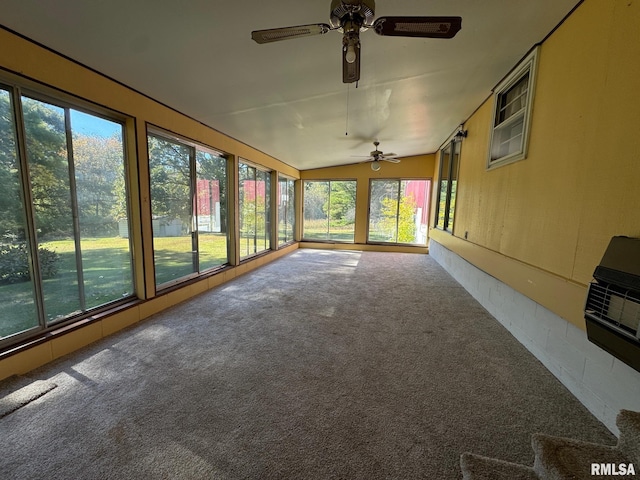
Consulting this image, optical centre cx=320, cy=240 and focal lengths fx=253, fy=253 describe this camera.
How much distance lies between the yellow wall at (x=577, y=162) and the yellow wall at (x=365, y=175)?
15.7 feet

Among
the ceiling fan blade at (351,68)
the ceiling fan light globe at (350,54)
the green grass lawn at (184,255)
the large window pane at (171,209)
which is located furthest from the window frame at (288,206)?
the ceiling fan light globe at (350,54)

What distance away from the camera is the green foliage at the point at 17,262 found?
2012mm

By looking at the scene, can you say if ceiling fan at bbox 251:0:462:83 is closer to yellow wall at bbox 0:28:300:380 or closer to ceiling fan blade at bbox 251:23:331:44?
ceiling fan blade at bbox 251:23:331:44

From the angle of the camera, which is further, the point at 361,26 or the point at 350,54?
the point at 350,54

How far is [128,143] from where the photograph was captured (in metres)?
2.92

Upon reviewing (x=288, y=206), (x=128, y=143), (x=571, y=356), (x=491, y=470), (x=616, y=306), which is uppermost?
(x=128, y=143)

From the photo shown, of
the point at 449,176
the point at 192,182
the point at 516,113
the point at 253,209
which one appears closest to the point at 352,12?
the point at 516,113

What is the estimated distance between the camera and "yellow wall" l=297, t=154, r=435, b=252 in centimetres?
770

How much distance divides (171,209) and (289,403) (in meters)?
3.03

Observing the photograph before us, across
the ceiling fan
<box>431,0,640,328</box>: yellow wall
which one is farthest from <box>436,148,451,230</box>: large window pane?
the ceiling fan

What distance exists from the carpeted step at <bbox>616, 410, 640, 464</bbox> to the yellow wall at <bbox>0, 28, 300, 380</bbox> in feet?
12.6

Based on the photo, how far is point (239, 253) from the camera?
16.8 ft

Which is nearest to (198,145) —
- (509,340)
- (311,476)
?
(311,476)

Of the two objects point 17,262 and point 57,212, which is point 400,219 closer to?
point 57,212
